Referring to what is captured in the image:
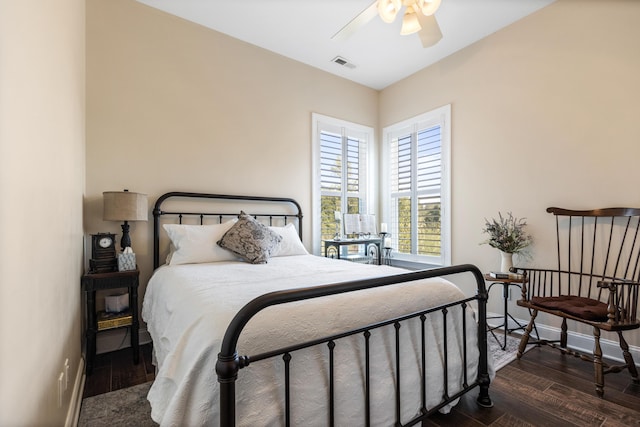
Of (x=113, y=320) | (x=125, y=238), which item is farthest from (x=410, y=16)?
(x=113, y=320)

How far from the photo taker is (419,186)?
398cm

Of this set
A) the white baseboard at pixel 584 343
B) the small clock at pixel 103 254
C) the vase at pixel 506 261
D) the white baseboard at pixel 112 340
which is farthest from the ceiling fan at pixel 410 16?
the white baseboard at pixel 112 340

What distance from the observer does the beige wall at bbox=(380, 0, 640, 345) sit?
2.40 m

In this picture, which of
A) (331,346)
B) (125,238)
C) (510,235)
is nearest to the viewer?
(331,346)

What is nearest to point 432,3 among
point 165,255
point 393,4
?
point 393,4

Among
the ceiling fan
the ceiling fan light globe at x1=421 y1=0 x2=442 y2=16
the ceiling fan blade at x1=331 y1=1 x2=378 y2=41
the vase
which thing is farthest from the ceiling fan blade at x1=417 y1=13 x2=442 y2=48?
the vase

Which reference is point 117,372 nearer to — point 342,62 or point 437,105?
point 342,62

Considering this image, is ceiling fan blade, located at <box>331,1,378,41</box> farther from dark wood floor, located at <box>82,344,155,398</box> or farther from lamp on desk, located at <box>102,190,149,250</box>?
dark wood floor, located at <box>82,344,155,398</box>

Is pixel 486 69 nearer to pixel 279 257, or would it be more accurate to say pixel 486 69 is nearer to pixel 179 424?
pixel 279 257

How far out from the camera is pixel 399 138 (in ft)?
14.0

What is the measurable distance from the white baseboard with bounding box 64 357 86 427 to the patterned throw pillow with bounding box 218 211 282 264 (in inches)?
49.2

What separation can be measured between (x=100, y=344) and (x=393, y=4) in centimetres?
353

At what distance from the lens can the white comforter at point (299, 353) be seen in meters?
1.10

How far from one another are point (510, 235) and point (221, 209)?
2874 mm
